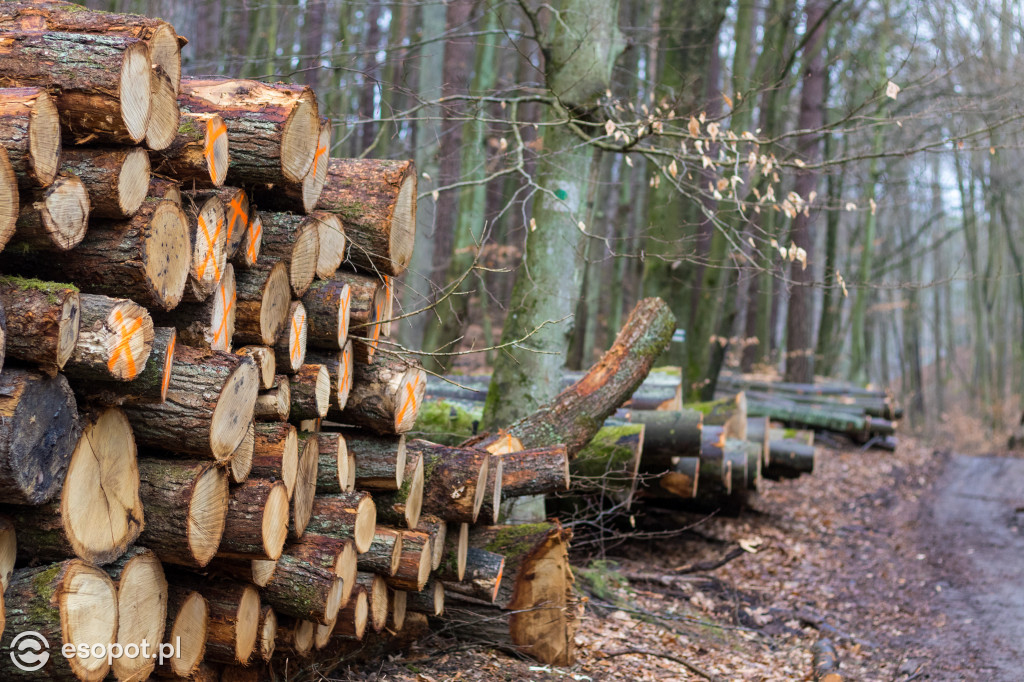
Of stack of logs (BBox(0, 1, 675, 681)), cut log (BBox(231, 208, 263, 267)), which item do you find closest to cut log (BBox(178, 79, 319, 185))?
stack of logs (BBox(0, 1, 675, 681))

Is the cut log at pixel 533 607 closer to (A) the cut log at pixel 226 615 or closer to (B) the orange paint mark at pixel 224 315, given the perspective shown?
(A) the cut log at pixel 226 615

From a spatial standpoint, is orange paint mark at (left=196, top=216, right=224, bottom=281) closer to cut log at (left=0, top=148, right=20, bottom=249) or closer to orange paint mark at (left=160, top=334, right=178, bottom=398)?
orange paint mark at (left=160, top=334, right=178, bottom=398)

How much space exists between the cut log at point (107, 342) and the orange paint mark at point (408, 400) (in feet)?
5.49

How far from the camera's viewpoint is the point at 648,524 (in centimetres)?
811

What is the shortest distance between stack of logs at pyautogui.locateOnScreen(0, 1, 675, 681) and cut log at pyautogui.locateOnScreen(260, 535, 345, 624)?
0.01 m

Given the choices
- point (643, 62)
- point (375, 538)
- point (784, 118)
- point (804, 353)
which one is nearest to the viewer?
point (375, 538)

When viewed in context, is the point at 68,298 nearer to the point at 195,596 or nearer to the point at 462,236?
the point at 195,596

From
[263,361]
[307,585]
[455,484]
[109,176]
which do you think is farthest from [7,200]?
[455,484]

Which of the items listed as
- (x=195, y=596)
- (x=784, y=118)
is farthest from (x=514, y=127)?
(x=784, y=118)

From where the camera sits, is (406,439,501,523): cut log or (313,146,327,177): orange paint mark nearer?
(313,146,327,177): orange paint mark

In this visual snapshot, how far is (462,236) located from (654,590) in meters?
6.70

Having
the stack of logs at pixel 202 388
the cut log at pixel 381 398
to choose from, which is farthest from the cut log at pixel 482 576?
the cut log at pixel 381 398

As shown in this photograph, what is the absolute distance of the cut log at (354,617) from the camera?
3.97 metres

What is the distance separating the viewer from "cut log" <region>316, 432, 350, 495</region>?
157 inches
